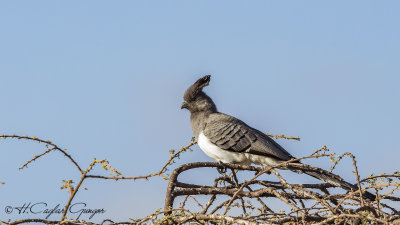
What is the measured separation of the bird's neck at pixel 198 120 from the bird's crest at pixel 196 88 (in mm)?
267

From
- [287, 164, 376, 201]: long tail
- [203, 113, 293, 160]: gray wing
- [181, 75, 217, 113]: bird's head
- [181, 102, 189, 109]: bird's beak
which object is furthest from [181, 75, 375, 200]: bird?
[287, 164, 376, 201]: long tail

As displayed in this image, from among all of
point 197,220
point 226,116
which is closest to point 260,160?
point 226,116

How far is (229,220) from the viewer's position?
4598 millimetres

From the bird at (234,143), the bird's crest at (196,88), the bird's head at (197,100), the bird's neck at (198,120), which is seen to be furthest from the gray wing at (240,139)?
the bird's crest at (196,88)

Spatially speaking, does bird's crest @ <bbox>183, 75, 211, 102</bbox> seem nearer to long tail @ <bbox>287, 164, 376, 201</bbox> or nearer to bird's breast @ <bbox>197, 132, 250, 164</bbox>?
bird's breast @ <bbox>197, 132, 250, 164</bbox>

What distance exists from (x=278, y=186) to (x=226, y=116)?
368 cm

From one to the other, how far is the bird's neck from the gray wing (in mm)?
159

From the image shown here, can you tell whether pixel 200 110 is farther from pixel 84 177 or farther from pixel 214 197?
pixel 84 177

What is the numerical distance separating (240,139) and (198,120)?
1.04 meters

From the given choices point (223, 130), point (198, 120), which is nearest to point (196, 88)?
point (198, 120)

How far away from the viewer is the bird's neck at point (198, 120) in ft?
30.6

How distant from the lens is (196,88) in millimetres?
9703

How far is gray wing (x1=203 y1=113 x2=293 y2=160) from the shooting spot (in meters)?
8.50

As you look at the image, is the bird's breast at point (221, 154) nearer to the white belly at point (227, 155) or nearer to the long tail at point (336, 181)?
the white belly at point (227, 155)
